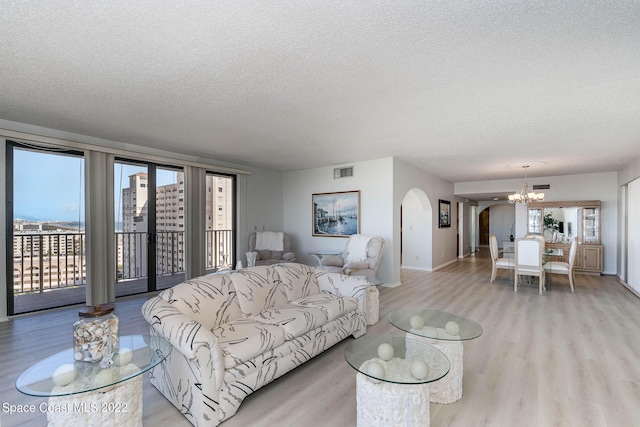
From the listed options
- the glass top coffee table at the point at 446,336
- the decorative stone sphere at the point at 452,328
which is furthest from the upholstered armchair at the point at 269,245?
the decorative stone sphere at the point at 452,328

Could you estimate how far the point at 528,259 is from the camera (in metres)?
5.45

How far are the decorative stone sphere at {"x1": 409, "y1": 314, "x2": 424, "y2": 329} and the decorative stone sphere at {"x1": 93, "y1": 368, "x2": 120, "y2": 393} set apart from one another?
2.01 metres

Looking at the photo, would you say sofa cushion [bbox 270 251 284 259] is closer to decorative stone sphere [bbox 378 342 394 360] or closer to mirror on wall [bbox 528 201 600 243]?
decorative stone sphere [bbox 378 342 394 360]

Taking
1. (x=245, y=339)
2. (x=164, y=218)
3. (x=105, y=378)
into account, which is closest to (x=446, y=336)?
(x=245, y=339)

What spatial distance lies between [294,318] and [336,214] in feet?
13.4

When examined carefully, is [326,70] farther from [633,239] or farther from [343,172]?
[633,239]

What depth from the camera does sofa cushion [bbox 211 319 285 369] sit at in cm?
201

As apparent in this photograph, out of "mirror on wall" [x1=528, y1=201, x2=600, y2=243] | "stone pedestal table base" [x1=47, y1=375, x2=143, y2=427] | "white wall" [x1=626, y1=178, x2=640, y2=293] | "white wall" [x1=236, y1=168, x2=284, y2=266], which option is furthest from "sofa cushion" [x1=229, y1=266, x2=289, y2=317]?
"mirror on wall" [x1=528, y1=201, x2=600, y2=243]

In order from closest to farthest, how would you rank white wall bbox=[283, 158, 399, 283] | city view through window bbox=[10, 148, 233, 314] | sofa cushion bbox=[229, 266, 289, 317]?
sofa cushion bbox=[229, 266, 289, 317] < city view through window bbox=[10, 148, 233, 314] < white wall bbox=[283, 158, 399, 283]

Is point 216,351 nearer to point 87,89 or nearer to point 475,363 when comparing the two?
point 475,363

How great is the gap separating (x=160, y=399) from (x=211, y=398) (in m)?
0.64

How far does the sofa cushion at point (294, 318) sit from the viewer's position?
8.07 feet

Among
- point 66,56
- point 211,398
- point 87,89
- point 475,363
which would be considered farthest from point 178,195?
point 475,363

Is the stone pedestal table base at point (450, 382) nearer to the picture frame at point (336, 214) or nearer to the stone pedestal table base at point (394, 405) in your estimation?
the stone pedestal table base at point (394, 405)
